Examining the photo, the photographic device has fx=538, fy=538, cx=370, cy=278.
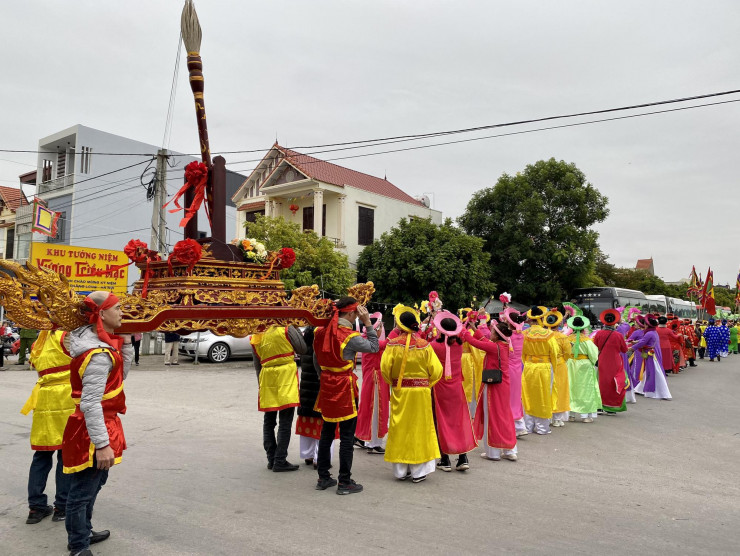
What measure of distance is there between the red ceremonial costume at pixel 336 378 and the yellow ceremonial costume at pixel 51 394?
2.18 m

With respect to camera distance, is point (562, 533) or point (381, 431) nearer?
point (562, 533)

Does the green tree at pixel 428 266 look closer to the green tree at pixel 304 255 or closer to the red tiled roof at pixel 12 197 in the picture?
the green tree at pixel 304 255

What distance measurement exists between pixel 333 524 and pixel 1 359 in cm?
1549

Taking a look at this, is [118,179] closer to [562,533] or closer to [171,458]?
[171,458]

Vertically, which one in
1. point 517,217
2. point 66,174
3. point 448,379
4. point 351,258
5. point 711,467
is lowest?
point 711,467

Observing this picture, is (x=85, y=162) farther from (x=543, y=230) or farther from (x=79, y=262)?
(x=543, y=230)

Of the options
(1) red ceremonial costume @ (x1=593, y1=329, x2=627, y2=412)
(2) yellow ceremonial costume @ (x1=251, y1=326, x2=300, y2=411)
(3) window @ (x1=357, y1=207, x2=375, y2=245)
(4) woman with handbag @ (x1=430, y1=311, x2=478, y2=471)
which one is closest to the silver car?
(3) window @ (x1=357, y1=207, x2=375, y2=245)

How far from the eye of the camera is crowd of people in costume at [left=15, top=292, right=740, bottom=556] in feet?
11.8

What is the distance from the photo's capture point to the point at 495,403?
6.60 meters

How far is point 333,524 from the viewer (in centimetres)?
426

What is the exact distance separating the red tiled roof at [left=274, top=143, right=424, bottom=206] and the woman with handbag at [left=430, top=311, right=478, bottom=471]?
58.4 feet

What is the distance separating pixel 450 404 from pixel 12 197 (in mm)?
34841

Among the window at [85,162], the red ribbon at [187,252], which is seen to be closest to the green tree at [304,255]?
the window at [85,162]

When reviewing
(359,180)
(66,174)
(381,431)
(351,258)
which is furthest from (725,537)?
(66,174)
